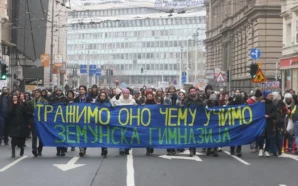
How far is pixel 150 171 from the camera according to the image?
13.2 metres

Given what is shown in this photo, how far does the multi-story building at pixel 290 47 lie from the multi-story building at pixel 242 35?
219cm

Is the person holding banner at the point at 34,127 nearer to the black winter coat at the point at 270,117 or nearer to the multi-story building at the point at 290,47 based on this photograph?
the black winter coat at the point at 270,117

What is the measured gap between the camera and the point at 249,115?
54.6 ft

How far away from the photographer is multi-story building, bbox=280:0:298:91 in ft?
130

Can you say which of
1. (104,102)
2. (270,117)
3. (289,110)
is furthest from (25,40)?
(270,117)

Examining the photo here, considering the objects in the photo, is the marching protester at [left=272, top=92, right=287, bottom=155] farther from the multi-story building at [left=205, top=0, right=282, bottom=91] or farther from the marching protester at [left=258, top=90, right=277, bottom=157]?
the multi-story building at [left=205, top=0, right=282, bottom=91]

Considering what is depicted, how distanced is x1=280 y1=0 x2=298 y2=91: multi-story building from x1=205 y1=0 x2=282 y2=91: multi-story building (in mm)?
2191

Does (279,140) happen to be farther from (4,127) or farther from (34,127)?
(4,127)

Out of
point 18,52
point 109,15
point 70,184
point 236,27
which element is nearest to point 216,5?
point 236,27

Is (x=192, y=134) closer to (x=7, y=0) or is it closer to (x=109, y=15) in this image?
(x=7, y=0)

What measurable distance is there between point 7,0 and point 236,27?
21.4 metres

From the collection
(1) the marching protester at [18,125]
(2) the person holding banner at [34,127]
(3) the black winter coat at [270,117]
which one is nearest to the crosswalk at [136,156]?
(2) the person holding banner at [34,127]

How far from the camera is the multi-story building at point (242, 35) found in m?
47.8

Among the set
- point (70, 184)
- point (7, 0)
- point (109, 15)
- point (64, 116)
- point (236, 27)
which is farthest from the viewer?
point (109, 15)
